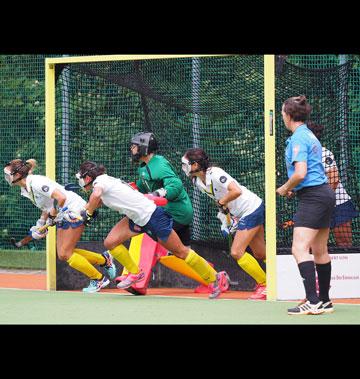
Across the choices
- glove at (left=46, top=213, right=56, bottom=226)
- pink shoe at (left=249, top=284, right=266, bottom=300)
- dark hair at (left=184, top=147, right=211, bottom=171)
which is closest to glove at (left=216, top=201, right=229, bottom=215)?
dark hair at (left=184, top=147, right=211, bottom=171)

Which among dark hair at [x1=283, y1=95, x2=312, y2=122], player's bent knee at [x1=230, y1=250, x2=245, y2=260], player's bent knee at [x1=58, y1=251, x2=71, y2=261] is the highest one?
dark hair at [x1=283, y1=95, x2=312, y2=122]

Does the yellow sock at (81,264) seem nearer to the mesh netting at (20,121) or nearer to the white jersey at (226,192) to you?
the white jersey at (226,192)

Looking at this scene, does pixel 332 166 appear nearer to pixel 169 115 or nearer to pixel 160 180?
pixel 160 180

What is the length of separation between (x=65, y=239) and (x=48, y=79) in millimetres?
1806

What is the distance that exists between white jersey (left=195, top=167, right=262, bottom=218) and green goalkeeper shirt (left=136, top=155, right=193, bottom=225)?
0.27 meters

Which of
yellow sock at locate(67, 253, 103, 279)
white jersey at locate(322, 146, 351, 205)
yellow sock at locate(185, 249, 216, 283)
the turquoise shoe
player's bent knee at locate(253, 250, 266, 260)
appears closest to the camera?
white jersey at locate(322, 146, 351, 205)

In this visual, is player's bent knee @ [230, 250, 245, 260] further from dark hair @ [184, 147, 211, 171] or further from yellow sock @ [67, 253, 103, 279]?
yellow sock @ [67, 253, 103, 279]

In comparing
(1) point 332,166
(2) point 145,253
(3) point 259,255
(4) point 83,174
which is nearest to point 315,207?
(1) point 332,166

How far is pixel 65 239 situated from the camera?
11.9 metres

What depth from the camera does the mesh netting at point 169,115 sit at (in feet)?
39.7

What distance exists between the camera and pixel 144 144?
37.3ft

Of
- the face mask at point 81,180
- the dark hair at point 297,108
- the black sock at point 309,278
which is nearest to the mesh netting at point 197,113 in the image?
the face mask at point 81,180

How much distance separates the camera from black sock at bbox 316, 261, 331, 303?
9297 millimetres

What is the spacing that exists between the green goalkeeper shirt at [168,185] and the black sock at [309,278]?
2601mm
